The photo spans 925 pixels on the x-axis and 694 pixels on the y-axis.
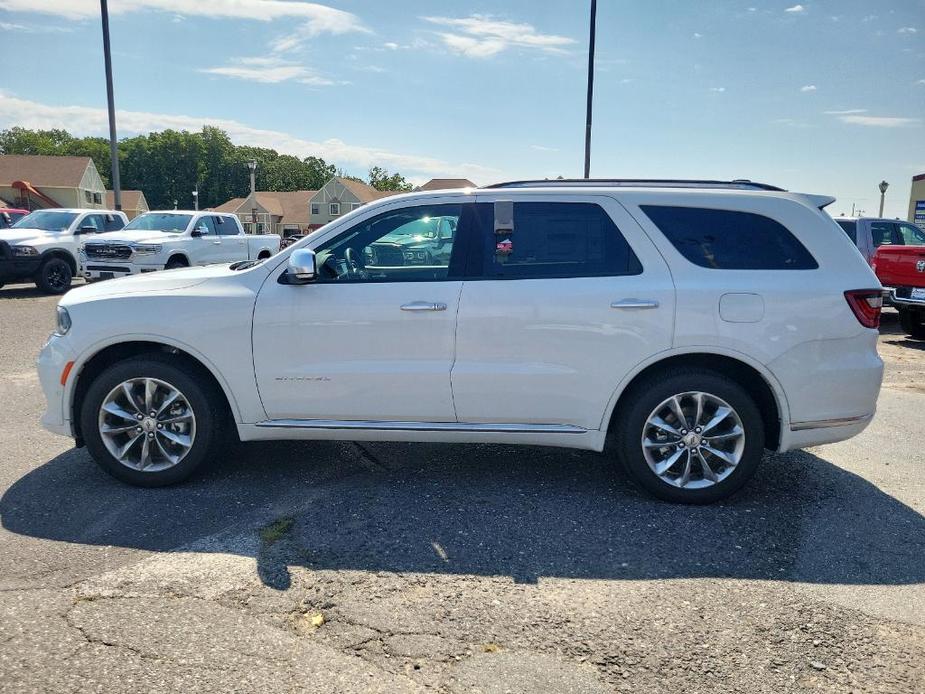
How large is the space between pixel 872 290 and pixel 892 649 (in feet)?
7.00

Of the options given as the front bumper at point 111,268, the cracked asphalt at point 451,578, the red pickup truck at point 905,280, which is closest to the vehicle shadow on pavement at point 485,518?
the cracked asphalt at point 451,578

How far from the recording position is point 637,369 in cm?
427

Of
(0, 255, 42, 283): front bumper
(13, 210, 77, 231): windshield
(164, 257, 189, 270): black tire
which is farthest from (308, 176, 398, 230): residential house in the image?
(0, 255, 42, 283): front bumper

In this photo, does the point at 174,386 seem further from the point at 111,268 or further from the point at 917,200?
the point at 917,200

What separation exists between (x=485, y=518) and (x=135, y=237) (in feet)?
44.9

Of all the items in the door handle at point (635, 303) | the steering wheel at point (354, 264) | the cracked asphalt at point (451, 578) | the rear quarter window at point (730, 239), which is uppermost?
the rear quarter window at point (730, 239)

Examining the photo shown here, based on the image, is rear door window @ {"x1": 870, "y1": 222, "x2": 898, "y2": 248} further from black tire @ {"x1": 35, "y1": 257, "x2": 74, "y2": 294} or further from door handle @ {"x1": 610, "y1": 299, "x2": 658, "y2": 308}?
black tire @ {"x1": 35, "y1": 257, "x2": 74, "y2": 294}

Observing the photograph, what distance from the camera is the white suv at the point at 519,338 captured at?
4.25 m

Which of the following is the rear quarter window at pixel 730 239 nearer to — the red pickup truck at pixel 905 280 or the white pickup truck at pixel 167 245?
the red pickup truck at pixel 905 280

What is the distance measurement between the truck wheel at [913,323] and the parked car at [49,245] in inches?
639

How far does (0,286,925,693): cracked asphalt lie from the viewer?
2.77m

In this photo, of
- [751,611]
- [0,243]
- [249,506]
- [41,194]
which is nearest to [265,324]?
[249,506]

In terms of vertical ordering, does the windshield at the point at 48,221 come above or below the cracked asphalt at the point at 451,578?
above

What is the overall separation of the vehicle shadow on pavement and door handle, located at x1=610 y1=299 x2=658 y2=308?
119 cm
